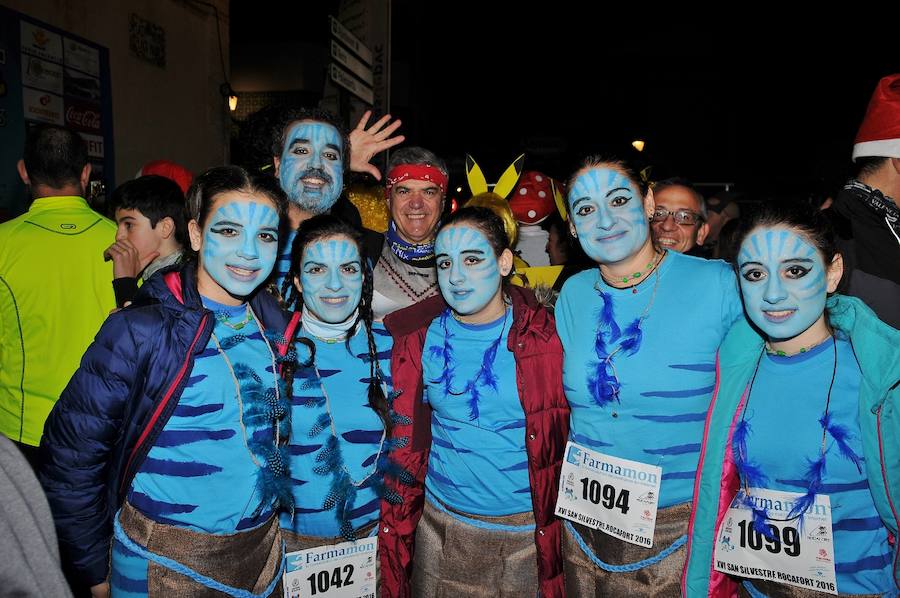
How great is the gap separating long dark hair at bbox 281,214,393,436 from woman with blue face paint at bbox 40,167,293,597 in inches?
9.0

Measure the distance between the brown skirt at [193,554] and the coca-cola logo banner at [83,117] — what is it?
491cm

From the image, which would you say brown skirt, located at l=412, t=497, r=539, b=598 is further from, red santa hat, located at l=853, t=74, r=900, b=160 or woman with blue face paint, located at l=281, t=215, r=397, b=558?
red santa hat, located at l=853, t=74, r=900, b=160

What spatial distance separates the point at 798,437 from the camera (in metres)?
1.82

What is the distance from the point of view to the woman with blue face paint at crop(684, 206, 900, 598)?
1752 millimetres

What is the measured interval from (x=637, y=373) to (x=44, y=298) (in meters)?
2.58

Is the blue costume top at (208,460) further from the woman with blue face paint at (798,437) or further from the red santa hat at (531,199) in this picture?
the red santa hat at (531,199)

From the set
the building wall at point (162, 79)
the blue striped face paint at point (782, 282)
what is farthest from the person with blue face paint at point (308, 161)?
the building wall at point (162, 79)

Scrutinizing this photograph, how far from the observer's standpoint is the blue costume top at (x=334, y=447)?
2.17 meters

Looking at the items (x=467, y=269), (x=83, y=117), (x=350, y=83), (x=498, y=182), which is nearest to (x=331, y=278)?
(x=467, y=269)

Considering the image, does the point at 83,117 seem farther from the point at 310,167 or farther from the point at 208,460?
the point at 208,460

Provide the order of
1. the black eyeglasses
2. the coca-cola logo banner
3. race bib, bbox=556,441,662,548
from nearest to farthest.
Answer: race bib, bbox=556,441,662,548 → the black eyeglasses → the coca-cola logo banner

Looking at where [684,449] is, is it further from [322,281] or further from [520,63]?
[520,63]

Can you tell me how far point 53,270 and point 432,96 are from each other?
1657 cm

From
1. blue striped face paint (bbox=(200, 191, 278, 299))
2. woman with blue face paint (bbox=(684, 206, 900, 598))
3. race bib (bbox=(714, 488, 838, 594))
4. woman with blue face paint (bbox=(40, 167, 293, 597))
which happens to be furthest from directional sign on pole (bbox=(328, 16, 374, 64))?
race bib (bbox=(714, 488, 838, 594))
